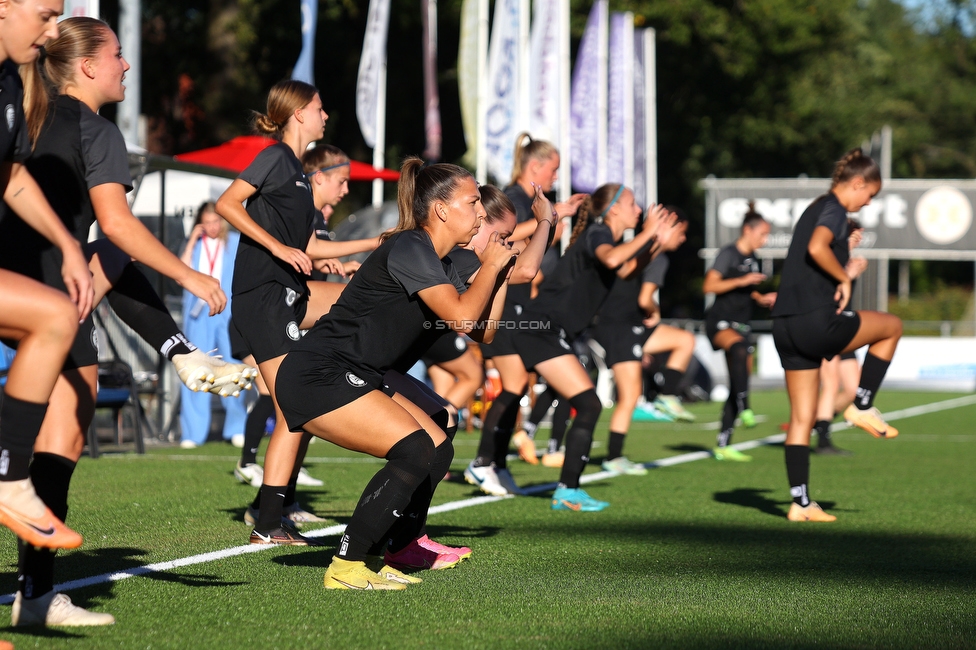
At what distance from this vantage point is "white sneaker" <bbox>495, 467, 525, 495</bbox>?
827 centimetres

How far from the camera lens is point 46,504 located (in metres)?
4.00

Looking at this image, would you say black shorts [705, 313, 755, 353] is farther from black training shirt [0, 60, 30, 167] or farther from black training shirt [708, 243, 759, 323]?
black training shirt [0, 60, 30, 167]

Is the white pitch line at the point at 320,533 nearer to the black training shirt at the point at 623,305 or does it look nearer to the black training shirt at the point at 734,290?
the black training shirt at the point at 623,305

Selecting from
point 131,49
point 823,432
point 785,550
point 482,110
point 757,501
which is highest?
point 482,110

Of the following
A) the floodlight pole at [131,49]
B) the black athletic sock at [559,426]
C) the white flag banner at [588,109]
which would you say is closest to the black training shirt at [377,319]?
the black athletic sock at [559,426]

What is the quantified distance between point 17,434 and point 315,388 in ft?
4.46

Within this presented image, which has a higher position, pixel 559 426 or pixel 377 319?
pixel 377 319

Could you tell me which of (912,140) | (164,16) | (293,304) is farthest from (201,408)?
(912,140)

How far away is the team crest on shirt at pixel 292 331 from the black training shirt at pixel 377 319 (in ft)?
3.52

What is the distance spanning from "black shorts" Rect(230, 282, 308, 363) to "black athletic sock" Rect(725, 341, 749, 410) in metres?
6.69

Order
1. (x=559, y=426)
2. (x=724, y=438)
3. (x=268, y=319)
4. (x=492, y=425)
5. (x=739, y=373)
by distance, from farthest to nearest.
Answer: (x=739, y=373) < (x=724, y=438) < (x=559, y=426) < (x=492, y=425) < (x=268, y=319)

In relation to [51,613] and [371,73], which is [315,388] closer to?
[51,613]

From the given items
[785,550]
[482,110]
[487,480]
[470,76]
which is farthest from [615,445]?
[470,76]

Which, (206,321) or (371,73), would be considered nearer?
(206,321)
